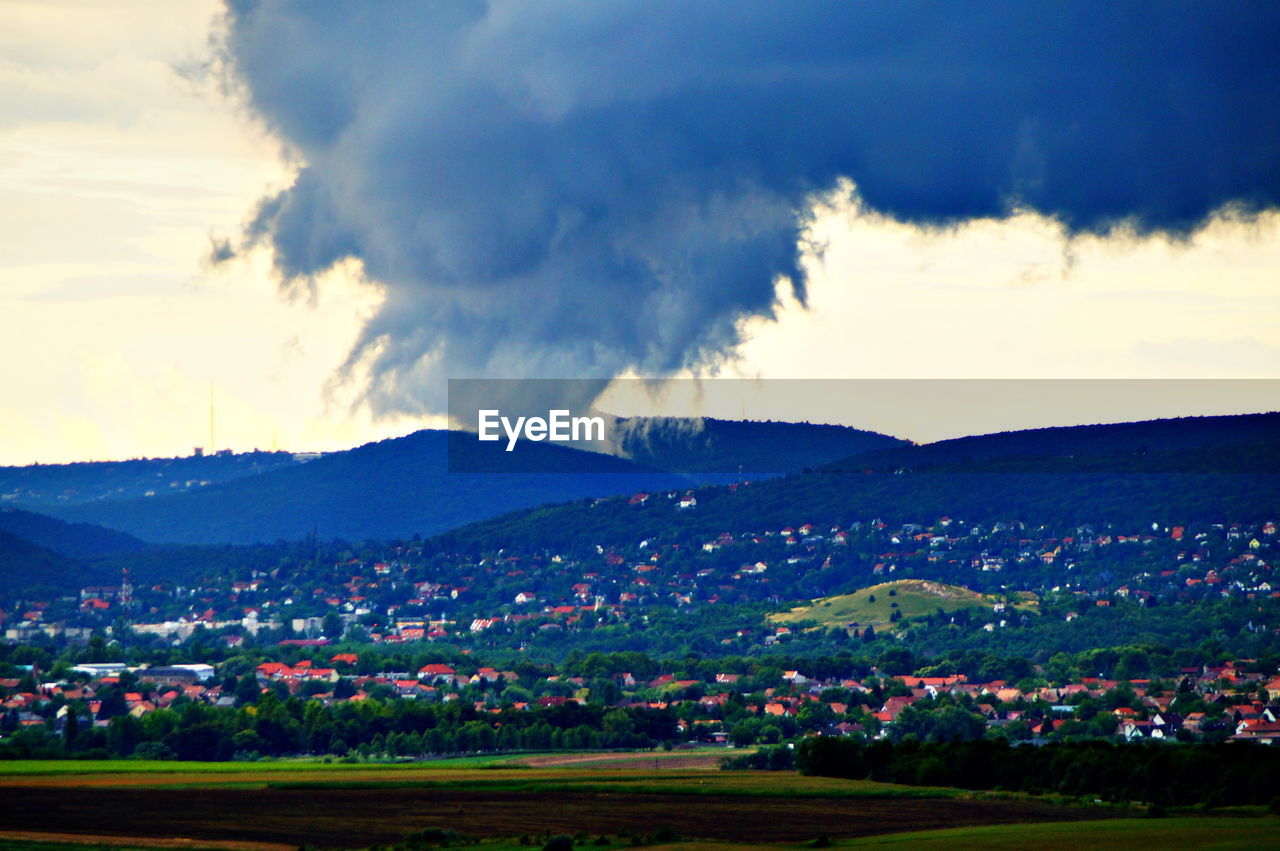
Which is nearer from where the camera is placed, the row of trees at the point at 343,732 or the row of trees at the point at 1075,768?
the row of trees at the point at 1075,768

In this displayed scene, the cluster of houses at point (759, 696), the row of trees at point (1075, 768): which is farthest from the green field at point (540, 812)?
the cluster of houses at point (759, 696)

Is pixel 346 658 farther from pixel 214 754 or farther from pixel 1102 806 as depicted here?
pixel 1102 806

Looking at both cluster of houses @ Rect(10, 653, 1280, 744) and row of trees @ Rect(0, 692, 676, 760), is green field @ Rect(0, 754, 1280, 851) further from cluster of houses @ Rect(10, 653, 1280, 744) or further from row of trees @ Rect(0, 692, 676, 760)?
cluster of houses @ Rect(10, 653, 1280, 744)

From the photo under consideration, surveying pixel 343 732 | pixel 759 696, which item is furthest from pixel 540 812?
pixel 759 696

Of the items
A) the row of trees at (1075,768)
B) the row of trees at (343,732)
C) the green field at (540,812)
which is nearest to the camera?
the green field at (540,812)

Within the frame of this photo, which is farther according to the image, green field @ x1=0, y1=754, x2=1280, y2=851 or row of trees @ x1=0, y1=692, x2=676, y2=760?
row of trees @ x1=0, y1=692, x2=676, y2=760

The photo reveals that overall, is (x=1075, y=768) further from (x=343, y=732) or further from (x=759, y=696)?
(x=759, y=696)

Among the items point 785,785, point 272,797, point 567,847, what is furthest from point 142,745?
point 567,847

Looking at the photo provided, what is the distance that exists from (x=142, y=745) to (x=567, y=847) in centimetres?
5592

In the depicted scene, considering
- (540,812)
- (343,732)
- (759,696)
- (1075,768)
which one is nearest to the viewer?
(540,812)

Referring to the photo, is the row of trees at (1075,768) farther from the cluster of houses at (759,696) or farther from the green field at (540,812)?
the cluster of houses at (759,696)

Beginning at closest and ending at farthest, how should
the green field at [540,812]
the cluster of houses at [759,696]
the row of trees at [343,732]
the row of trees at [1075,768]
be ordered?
the green field at [540,812]
the row of trees at [1075,768]
the row of trees at [343,732]
the cluster of houses at [759,696]

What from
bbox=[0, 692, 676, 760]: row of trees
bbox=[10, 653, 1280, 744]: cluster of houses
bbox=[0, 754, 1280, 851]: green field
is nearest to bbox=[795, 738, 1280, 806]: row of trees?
bbox=[0, 754, 1280, 851]: green field

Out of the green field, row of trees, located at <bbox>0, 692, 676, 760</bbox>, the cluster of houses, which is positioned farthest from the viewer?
the cluster of houses
